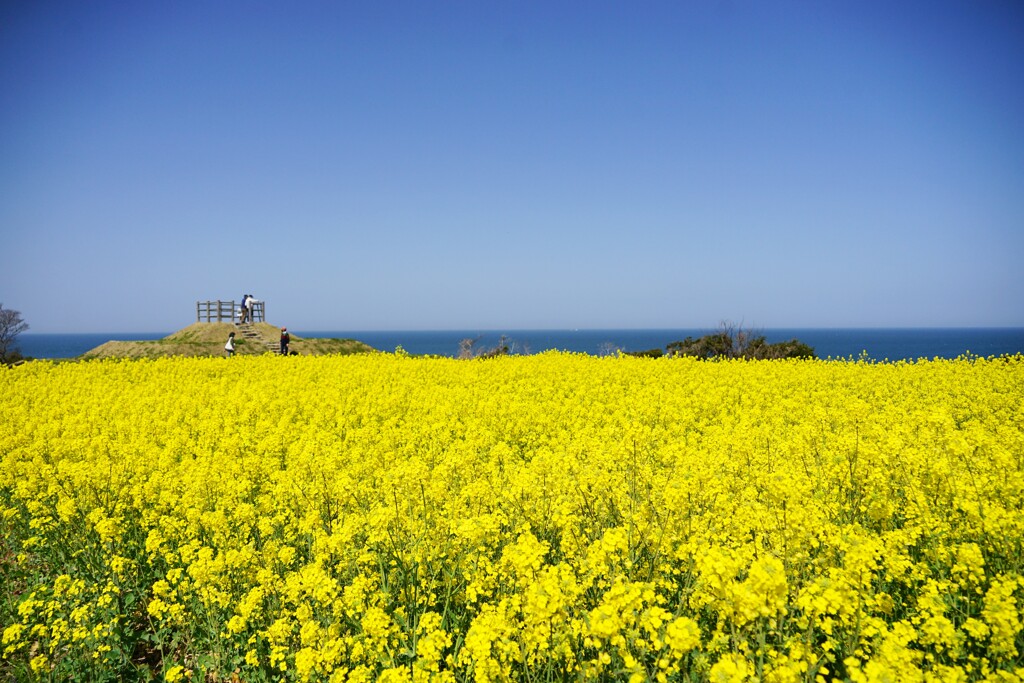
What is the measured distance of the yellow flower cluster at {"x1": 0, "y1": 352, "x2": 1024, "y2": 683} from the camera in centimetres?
319

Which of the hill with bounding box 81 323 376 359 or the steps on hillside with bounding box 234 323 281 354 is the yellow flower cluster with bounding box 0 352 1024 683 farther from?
the steps on hillside with bounding box 234 323 281 354

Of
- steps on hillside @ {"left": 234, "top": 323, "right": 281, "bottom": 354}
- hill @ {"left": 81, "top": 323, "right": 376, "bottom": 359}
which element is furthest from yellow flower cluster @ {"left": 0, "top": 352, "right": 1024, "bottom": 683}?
steps on hillside @ {"left": 234, "top": 323, "right": 281, "bottom": 354}

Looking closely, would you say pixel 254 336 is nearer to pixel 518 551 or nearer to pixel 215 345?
Result: pixel 215 345

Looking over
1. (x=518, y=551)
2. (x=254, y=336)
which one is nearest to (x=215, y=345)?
(x=254, y=336)

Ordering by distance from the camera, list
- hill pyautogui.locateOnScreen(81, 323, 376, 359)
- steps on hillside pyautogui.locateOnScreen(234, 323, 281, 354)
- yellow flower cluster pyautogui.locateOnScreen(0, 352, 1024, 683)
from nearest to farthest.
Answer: yellow flower cluster pyautogui.locateOnScreen(0, 352, 1024, 683)
hill pyautogui.locateOnScreen(81, 323, 376, 359)
steps on hillside pyautogui.locateOnScreen(234, 323, 281, 354)

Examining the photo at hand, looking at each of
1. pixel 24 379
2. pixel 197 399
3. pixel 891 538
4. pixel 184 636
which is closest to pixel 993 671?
pixel 891 538

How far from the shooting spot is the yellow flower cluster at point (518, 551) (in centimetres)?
319

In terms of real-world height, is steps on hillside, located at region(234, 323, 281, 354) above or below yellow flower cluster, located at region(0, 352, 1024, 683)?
above

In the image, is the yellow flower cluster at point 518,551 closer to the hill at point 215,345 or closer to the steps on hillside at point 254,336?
the hill at point 215,345

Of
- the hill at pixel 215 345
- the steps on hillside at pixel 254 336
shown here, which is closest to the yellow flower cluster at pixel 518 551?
the hill at pixel 215 345

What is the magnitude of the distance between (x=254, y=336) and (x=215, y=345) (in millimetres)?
3617

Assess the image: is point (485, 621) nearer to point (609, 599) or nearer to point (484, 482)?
point (609, 599)

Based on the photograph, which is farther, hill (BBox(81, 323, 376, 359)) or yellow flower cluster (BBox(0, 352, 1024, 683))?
hill (BBox(81, 323, 376, 359))

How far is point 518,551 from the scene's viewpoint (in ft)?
12.3
